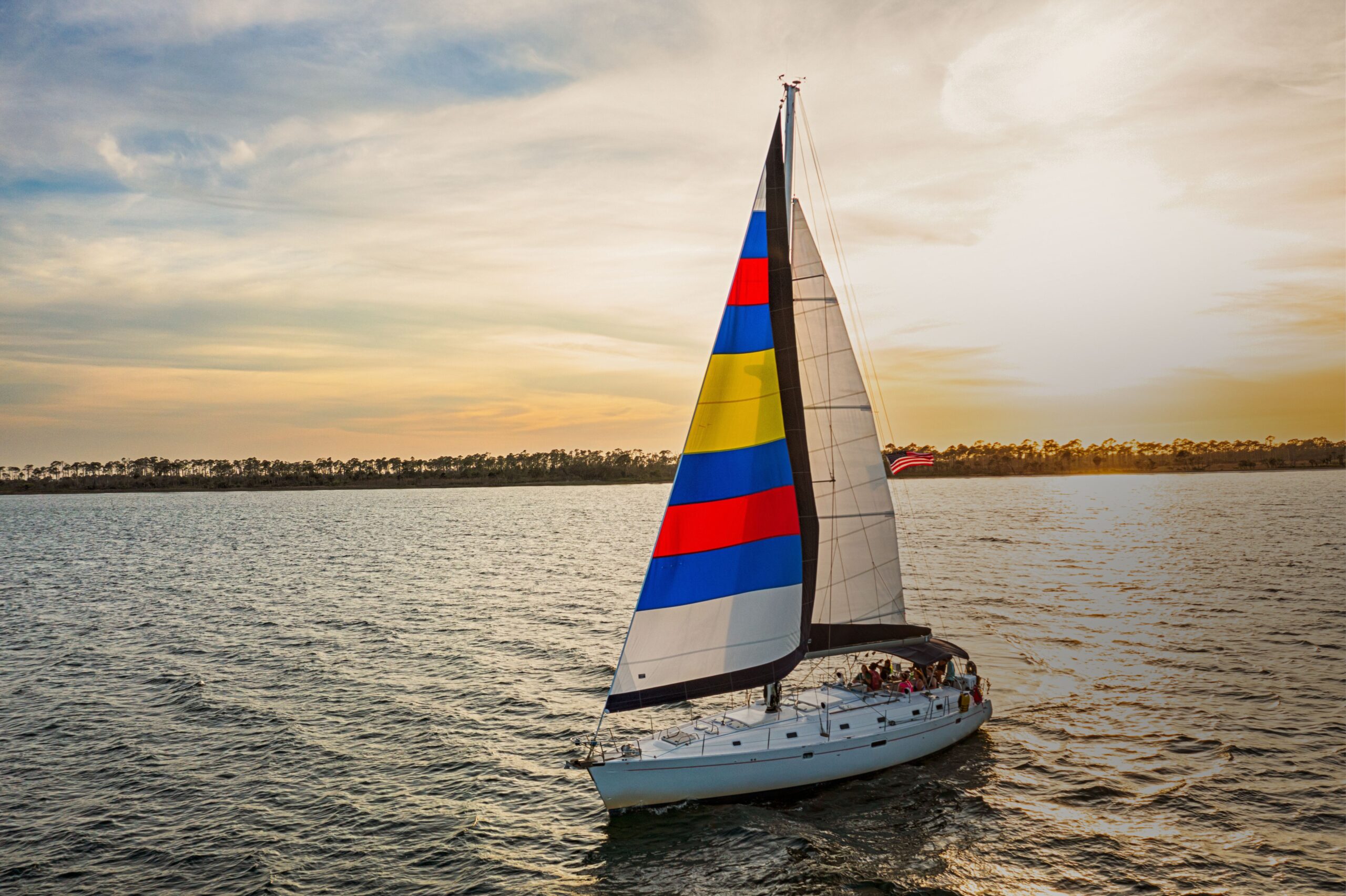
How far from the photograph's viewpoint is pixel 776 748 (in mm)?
21406

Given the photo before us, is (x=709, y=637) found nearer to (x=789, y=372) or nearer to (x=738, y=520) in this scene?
(x=738, y=520)

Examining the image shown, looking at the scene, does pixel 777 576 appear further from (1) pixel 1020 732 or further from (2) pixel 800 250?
(1) pixel 1020 732

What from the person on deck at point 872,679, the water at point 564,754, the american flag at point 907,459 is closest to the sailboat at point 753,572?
the person on deck at point 872,679

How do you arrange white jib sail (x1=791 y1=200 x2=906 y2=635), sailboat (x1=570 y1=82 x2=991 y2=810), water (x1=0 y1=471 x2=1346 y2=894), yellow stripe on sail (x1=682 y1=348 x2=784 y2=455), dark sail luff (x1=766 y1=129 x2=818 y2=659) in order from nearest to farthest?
water (x1=0 y1=471 x2=1346 y2=894) < sailboat (x1=570 y1=82 x2=991 y2=810) < yellow stripe on sail (x1=682 y1=348 x2=784 y2=455) < dark sail luff (x1=766 y1=129 x2=818 y2=659) < white jib sail (x1=791 y1=200 x2=906 y2=635)

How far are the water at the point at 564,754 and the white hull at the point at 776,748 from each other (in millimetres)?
874

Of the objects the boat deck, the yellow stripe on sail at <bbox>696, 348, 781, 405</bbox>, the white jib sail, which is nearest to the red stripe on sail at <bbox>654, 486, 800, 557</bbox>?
the white jib sail

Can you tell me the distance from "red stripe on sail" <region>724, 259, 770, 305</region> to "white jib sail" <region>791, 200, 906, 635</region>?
266cm

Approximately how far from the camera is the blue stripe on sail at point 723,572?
21250 mm

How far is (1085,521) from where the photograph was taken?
124625mm

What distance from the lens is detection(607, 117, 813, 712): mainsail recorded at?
69.7 feet

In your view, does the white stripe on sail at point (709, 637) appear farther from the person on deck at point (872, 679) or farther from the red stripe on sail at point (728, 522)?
the person on deck at point (872, 679)

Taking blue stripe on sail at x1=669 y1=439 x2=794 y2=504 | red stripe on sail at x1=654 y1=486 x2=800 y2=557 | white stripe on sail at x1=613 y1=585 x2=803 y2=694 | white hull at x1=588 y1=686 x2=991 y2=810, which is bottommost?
white hull at x1=588 y1=686 x2=991 y2=810

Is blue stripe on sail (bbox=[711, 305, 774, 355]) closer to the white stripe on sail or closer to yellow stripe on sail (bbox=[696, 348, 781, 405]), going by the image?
yellow stripe on sail (bbox=[696, 348, 781, 405])

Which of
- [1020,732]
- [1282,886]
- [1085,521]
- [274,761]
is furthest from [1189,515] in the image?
[274,761]
